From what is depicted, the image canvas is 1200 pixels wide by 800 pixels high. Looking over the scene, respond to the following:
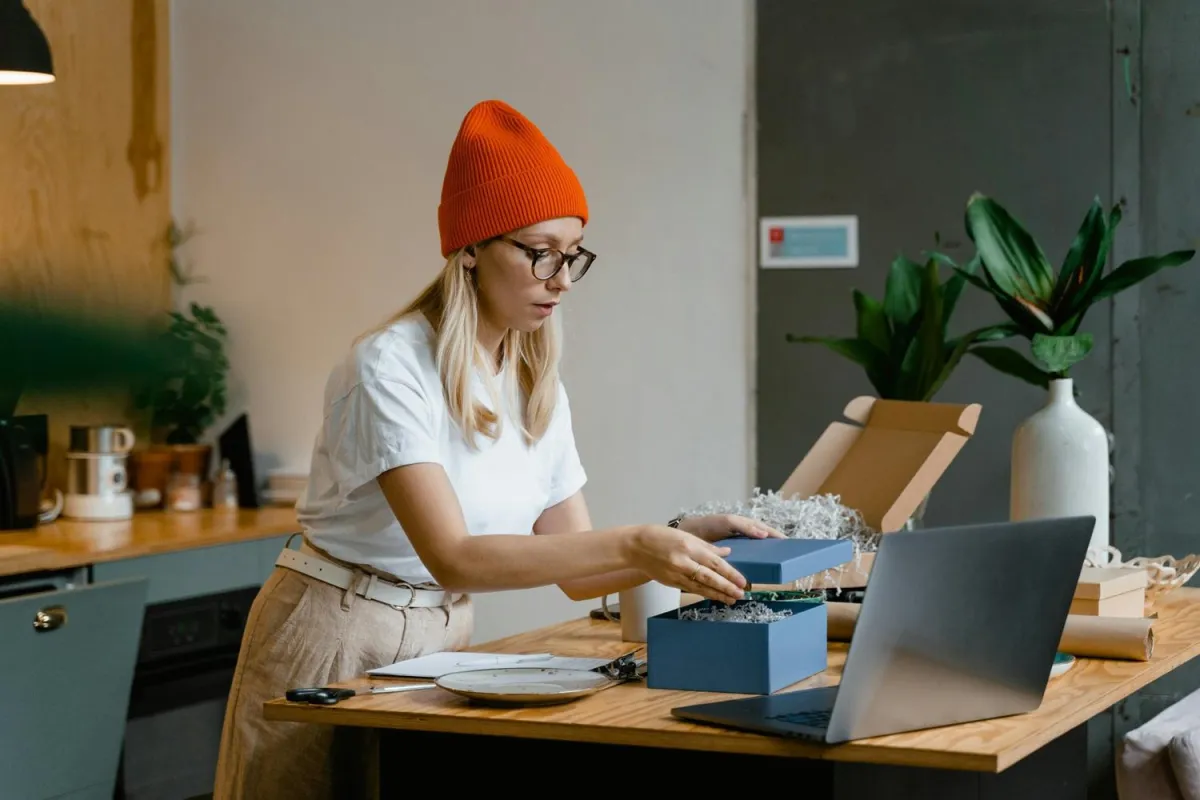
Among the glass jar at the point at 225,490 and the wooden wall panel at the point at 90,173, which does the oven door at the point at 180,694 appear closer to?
the glass jar at the point at 225,490

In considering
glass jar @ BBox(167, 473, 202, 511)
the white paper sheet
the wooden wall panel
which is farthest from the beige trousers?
the wooden wall panel

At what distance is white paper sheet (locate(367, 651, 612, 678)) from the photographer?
1.87m

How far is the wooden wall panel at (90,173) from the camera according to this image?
12.4ft

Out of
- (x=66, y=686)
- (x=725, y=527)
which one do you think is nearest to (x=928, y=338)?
(x=725, y=527)

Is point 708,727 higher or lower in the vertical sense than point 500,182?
lower

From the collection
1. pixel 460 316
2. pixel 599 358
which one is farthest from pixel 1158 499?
pixel 460 316

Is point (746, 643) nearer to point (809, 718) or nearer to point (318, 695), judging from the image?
point (809, 718)

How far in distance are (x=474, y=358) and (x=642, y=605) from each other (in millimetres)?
453

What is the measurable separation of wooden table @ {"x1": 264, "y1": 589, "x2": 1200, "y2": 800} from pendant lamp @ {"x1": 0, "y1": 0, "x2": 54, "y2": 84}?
6.81 ft

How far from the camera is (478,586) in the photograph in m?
1.86

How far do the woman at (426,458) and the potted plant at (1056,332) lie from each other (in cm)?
78

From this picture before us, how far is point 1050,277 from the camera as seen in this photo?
2723 millimetres

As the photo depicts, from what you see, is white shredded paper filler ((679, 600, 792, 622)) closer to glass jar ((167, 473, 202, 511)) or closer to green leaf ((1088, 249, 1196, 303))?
green leaf ((1088, 249, 1196, 303))

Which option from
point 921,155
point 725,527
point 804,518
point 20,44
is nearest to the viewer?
point 725,527
